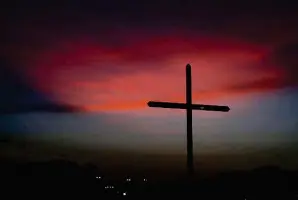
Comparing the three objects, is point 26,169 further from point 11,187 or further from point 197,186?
point 197,186

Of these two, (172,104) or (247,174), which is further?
(247,174)

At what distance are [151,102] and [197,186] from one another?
4.11 metres

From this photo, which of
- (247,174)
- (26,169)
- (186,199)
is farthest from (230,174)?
(186,199)

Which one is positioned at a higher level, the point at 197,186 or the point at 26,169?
the point at 26,169

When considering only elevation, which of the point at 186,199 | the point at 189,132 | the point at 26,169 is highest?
the point at 26,169

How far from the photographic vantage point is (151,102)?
53.3 ft

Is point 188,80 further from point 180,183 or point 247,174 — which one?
point 247,174

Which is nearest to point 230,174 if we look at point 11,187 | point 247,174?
point 247,174

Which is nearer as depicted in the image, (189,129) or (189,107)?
(189,129)

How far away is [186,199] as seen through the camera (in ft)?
61.1

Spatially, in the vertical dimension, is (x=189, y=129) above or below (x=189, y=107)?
below

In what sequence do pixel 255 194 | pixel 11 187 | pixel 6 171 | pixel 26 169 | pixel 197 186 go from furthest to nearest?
pixel 26 169 → pixel 255 194 → pixel 6 171 → pixel 11 187 → pixel 197 186

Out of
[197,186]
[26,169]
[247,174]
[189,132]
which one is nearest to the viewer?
[189,132]

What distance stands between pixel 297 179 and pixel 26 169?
28.0m
